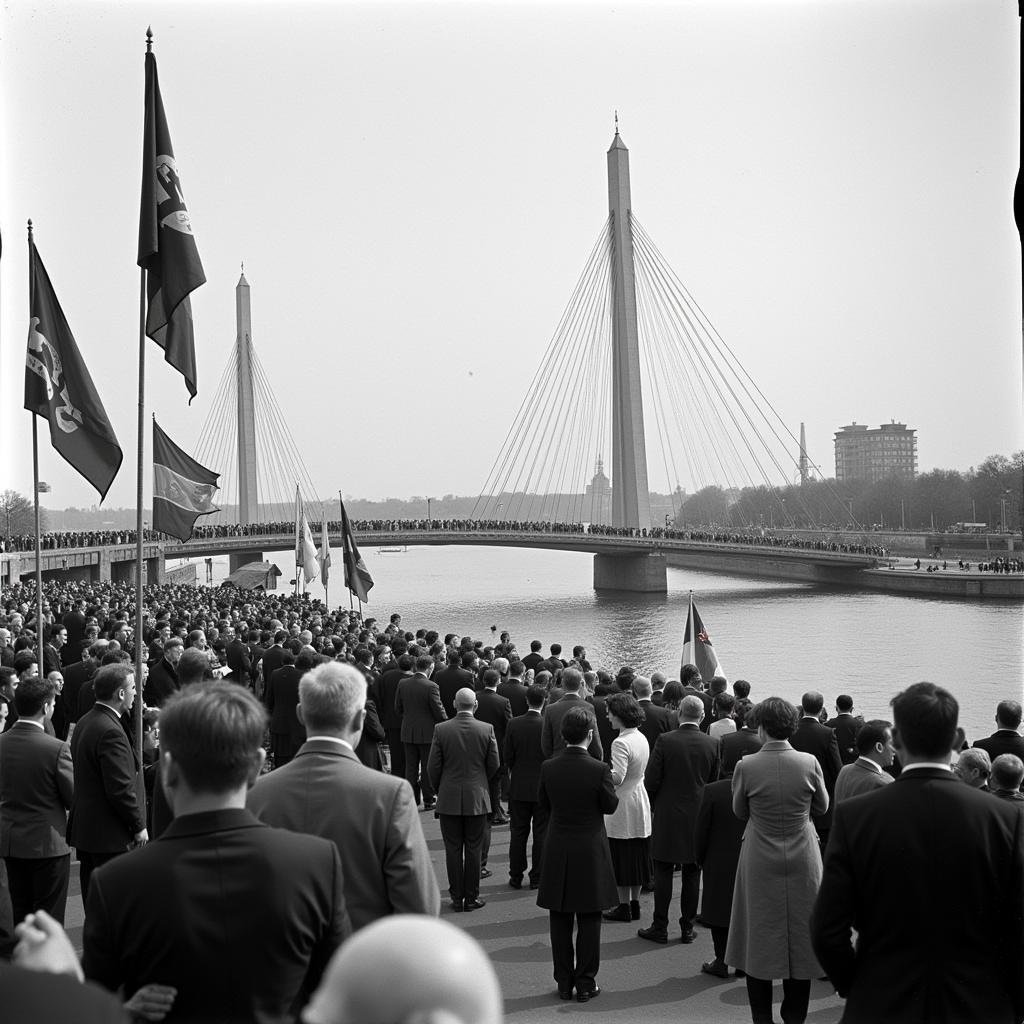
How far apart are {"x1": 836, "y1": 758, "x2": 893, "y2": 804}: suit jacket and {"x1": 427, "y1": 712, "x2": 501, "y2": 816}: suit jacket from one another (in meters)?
2.47

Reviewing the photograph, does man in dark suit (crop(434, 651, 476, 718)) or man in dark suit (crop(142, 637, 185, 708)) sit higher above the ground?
man in dark suit (crop(142, 637, 185, 708))

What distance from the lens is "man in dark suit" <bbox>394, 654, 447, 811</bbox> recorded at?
909cm

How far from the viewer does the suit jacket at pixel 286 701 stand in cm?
912

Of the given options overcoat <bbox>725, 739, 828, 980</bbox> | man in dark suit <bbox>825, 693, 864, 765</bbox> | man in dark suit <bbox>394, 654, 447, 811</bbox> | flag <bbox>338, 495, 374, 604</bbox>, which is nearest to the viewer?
overcoat <bbox>725, 739, 828, 980</bbox>

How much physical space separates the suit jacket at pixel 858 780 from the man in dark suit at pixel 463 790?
246cm

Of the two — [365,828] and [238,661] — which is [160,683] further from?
[365,828]

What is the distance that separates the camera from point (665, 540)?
174 feet

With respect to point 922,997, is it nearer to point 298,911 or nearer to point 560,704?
point 298,911

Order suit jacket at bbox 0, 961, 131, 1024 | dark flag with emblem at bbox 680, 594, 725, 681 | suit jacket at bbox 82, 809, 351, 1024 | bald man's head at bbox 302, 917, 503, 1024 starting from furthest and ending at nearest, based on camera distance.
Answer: dark flag with emblem at bbox 680, 594, 725, 681
suit jacket at bbox 82, 809, 351, 1024
suit jacket at bbox 0, 961, 131, 1024
bald man's head at bbox 302, 917, 503, 1024

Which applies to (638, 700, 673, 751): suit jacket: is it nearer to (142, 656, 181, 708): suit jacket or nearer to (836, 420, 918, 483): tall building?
(142, 656, 181, 708): suit jacket

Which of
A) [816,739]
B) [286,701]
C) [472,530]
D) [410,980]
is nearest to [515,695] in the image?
[286,701]

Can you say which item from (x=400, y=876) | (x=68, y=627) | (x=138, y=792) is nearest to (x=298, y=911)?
(x=400, y=876)

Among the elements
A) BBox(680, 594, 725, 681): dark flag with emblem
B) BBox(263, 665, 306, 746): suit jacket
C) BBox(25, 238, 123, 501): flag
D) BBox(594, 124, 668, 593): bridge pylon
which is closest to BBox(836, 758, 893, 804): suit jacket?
BBox(263, 665, 306, 746): suit jacket

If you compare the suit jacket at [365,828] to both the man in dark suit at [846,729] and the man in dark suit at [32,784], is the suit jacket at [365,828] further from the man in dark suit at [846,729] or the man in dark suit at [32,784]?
the man in dark suit at [846,729]
